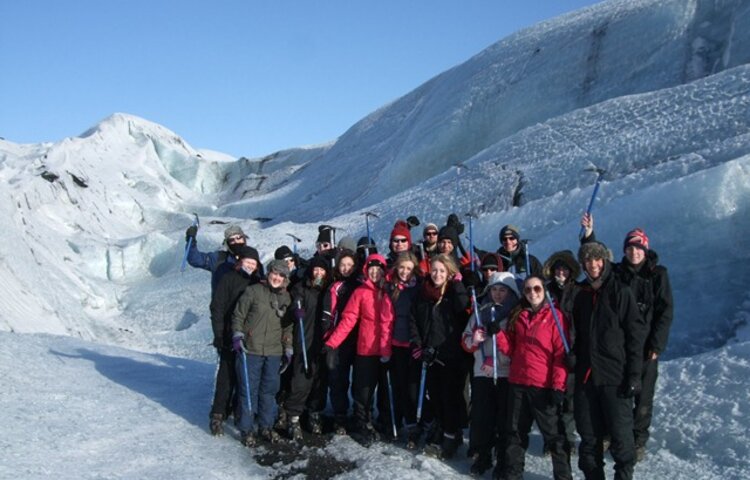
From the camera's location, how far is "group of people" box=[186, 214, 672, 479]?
4.87m

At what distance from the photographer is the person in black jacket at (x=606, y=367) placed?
4.72 m

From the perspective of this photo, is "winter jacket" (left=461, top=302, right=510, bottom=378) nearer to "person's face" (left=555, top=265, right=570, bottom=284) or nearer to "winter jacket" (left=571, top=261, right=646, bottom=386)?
"person's face" (left=555, top=265, right=570, bottom=284)

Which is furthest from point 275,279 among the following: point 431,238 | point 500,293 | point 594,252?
point 594,252

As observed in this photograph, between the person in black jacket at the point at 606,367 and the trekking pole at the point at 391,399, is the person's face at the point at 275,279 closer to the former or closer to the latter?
the trekking pole at the point at 391,399

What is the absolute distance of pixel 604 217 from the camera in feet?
30.7

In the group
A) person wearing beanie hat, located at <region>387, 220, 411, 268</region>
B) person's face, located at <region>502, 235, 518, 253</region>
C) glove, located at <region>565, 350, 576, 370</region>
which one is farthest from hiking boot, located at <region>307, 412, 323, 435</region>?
glove, located at <region>565, 350, 576, 370</region>

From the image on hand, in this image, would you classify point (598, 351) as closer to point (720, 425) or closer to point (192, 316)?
point (720, 425)

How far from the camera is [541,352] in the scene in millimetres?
5043

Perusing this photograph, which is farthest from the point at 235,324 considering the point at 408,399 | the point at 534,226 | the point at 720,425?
the point at 534,226

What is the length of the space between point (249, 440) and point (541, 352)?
2623mm

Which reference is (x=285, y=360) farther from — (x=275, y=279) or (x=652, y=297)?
(x=652, y=297)

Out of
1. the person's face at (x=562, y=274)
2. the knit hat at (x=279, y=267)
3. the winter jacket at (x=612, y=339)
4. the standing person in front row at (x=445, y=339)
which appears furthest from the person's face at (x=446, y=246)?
the winter jacket at (x=612, y=339)

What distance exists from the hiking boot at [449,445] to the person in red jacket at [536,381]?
578 mm

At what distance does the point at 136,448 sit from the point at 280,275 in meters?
1.87
